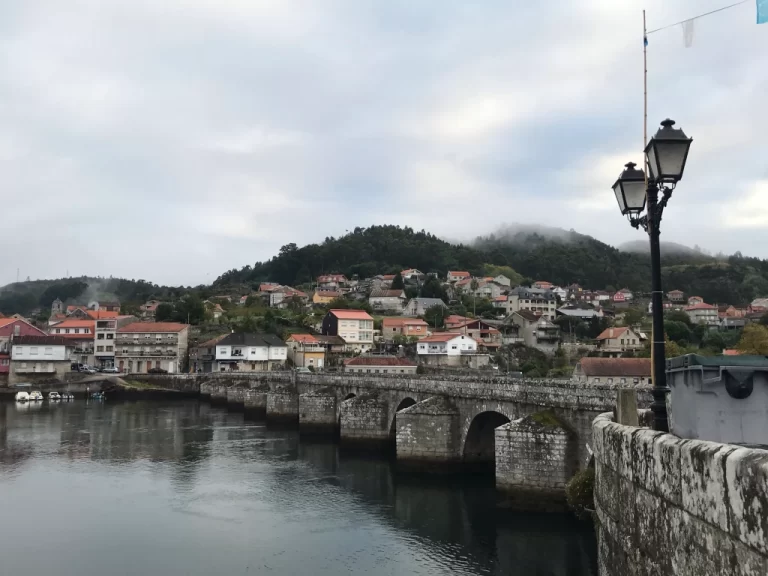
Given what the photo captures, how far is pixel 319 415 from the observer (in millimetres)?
46094

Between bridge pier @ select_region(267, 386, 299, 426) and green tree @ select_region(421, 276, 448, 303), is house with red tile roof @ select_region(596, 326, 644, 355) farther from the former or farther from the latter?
green tree @ select_region(421, 276, 448, 303)

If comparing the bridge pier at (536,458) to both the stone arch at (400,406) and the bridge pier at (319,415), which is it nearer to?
the stone arch at (400,406)

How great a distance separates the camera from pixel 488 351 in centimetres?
8319

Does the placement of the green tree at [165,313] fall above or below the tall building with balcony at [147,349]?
above

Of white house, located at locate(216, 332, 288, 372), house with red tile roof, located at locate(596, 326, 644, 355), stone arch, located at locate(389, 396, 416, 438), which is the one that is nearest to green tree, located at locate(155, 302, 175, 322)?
white house, located at locate(216, 332, 288, 372)

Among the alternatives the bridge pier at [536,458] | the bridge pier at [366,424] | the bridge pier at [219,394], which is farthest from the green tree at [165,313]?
the bridge pier at [536,458]

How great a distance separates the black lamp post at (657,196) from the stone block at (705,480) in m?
1.98

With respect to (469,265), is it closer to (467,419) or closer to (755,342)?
(755,342)

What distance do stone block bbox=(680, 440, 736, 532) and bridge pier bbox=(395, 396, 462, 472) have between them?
1038 inches

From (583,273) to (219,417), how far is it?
130169 mm

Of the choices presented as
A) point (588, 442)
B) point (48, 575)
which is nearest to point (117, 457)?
point (48, 575)

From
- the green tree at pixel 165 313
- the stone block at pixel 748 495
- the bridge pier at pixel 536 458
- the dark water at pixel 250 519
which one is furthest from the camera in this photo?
the green tree at pixel 165 313

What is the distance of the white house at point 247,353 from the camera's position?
8325cm

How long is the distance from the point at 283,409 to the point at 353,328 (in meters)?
39.7
